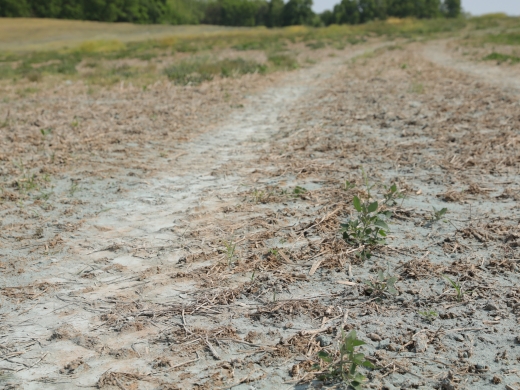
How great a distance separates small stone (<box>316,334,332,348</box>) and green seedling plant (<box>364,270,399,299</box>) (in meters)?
0.50

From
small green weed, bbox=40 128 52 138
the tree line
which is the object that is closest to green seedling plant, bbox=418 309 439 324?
small green weed, bbox=40 128 52 138

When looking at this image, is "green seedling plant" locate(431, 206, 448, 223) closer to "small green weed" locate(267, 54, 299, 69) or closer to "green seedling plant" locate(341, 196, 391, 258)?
"green seedling plant" locate(341, 196, 391, 258)

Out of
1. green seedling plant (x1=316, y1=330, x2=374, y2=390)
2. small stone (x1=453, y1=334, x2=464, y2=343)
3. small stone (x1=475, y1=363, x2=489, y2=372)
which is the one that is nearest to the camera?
green seedling plant (x1=316, y1=330, x2=374, y2=390)

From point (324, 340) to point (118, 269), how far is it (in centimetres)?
151

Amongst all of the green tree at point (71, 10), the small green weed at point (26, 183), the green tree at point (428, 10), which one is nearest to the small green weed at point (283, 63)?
the small green weed at point (26, 183)

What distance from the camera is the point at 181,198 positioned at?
4883 millimetres

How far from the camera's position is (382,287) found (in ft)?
10.3

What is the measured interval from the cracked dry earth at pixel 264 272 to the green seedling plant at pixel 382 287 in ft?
0.13

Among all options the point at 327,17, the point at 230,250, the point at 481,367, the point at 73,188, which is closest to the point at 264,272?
the point at 230,250

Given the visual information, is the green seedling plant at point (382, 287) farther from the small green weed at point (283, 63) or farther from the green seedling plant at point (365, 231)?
the small green weed at point (283, 63)

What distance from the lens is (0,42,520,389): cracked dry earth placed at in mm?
2582

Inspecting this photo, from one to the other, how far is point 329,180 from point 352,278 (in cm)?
Result: 196

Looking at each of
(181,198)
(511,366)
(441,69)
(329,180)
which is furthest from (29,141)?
(441,69)

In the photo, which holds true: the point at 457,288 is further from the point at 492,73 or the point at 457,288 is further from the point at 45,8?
the point at 45,8
